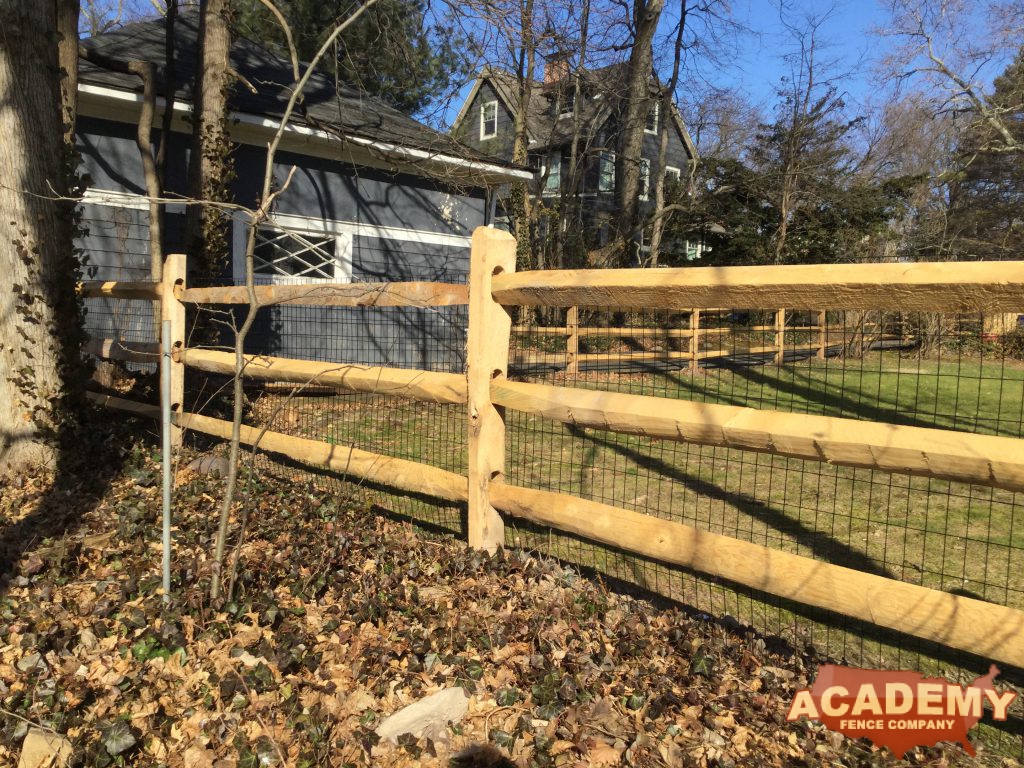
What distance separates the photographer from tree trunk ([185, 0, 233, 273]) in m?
8.55

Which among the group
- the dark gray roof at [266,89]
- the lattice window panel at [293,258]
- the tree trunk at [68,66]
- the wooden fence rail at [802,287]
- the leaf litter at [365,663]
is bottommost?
the leaf litter at [365,663]

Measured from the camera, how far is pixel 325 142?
11.0 metres

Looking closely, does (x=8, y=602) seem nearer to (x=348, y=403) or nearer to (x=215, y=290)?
(x=215, y=290)

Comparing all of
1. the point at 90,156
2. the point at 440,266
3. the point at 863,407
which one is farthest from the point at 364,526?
the point at 440,266

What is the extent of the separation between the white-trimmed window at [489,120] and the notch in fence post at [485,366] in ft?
89.6

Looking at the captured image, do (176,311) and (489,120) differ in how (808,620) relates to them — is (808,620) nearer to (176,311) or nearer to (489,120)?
(176,311)

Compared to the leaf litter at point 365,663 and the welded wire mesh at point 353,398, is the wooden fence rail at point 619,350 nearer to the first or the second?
the welded wire mesh at point 353,398

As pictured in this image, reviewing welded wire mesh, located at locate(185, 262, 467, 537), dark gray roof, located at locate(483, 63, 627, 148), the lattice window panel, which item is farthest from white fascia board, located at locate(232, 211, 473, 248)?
dark gray roof, located at locate(483, 63, 627, 148)

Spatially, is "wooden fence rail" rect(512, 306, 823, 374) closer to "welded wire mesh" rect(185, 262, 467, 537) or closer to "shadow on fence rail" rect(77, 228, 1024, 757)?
"welded wire mesh" rect(185, 262, 467, 537)

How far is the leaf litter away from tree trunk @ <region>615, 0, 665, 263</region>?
1514cm

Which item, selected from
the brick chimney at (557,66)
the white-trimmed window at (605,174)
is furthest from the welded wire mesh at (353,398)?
the white-trimmed window at (605,174)

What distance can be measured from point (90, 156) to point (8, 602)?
748 centimetres

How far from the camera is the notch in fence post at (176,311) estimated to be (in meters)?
6.13

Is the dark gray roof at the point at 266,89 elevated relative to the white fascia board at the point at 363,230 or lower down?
elevated
